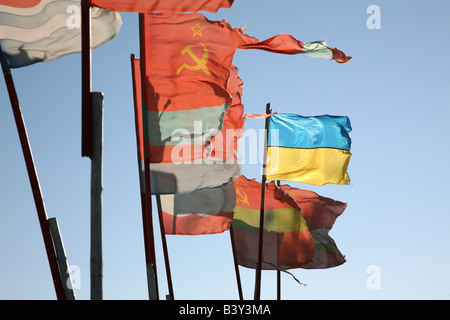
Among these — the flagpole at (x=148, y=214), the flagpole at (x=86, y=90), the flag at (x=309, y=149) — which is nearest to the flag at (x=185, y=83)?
the flagpole at (x=148, y=214)

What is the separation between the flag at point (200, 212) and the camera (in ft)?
62.8

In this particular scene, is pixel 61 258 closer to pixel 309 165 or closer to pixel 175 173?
pixel 175 173

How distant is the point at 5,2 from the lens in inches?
422

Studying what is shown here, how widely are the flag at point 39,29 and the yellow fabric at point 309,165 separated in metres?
13.5

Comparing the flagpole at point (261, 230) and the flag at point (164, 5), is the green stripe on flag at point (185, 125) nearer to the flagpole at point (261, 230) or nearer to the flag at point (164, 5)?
the flag at point (164, 5)

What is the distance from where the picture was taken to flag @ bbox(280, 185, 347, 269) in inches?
1096

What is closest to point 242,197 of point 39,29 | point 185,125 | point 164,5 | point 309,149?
point 309,149

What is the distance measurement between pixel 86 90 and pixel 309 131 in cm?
A: 1691

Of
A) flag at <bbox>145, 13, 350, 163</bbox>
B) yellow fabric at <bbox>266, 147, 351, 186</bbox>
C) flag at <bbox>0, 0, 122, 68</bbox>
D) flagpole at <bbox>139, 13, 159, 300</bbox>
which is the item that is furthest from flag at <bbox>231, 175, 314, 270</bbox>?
flag at <bbox>0, 0, 122, 68</bbox>

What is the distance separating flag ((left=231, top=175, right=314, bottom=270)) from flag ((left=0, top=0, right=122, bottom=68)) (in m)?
13.8

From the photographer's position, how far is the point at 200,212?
62.8ft
